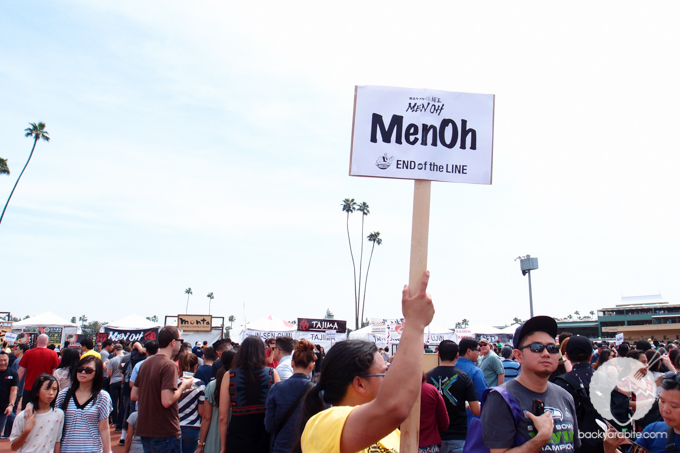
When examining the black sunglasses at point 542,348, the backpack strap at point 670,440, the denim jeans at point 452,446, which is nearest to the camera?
the black sunglasses at point 542,348

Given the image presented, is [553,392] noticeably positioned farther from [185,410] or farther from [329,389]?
[185,410]

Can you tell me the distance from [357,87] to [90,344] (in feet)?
29.5

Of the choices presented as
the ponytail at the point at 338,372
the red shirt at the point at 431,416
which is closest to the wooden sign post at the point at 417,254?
the ponytail at the point at 338,372

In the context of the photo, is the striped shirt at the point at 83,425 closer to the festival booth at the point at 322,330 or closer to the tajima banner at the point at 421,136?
the tajima banner at the point at 421,136

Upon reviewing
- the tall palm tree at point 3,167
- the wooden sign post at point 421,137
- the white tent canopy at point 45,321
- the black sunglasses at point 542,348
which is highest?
the tall palm tree at point 3,167

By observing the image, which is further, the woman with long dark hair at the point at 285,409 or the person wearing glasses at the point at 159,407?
the person wearing glasses at the point at 159,407

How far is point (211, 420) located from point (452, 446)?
274 cm

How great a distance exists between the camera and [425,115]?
2.86m

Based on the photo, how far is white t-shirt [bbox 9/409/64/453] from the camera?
4.61 metres

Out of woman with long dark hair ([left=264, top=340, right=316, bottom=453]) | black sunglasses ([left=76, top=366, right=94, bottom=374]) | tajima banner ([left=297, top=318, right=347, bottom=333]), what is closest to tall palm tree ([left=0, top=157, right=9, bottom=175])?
tajima banner ([left=297, top=318, right=347, bottom=333])

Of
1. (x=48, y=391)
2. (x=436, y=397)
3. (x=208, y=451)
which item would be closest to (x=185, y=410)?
(x=208, y=451)

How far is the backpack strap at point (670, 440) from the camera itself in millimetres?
3180

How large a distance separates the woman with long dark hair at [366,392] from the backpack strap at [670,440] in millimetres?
2084

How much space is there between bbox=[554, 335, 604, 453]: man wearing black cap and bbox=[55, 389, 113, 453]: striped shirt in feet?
15.0
